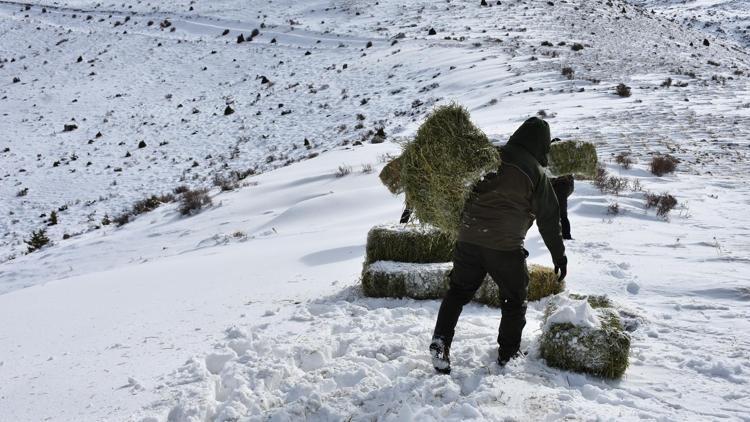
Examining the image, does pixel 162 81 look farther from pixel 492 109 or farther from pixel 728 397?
pixel 728 397

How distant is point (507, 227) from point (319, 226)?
6.77 metres

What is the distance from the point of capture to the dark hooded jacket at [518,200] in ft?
12.2

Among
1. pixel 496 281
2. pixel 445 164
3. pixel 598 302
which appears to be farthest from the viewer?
pixel 598 302

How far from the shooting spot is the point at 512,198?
148 inches

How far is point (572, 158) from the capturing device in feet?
26.3

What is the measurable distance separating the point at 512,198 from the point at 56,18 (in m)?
42.4

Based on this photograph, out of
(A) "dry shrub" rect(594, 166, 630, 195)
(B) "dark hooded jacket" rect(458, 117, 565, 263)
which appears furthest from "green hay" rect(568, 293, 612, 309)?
(A) "dry shrub" rect(594, 166, 630, 195)

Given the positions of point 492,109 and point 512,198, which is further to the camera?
point 492,109

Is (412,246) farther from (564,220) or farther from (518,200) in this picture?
(564,220)

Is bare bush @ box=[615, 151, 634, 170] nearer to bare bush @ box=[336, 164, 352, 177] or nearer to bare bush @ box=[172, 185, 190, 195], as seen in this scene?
bare bush @ box=[336, 164, 352, 177]

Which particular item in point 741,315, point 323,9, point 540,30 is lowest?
point 741,315

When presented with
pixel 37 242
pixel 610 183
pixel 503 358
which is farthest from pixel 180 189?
Answer: pixel 503 358

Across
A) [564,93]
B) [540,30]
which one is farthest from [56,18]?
[564,93]

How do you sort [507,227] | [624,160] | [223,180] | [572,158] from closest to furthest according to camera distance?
[507,227]
[572,158]
[624,160]
[223,180]
